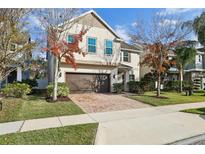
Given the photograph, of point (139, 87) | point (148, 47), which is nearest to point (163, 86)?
point (139, 87)

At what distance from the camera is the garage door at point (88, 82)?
1945 cm

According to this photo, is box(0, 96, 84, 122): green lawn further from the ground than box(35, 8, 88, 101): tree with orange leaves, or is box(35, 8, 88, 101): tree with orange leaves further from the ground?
box(35, 8, 88, 101): tree with orange leaves

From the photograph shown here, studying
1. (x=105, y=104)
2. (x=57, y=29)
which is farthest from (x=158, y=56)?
(x=57, y=29)

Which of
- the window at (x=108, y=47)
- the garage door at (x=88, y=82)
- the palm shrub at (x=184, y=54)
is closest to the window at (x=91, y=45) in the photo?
the window at (x=108, y=47)

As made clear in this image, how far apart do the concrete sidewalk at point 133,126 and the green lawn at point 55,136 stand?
1.25ft

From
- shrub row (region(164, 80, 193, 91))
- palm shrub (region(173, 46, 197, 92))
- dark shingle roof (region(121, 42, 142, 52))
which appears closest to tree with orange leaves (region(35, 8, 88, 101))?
dark shingle roof (region(121, 42, 142, 52))

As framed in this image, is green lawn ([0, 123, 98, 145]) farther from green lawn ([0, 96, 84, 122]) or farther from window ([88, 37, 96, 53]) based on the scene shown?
window ([88, 37, 96, 53])

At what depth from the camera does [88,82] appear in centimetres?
2027

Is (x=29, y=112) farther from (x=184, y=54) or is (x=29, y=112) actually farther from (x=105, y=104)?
(x=184, y=54)

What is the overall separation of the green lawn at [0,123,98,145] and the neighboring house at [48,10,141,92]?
11776mm

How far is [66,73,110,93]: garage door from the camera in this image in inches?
766

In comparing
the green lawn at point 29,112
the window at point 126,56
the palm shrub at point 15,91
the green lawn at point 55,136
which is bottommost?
the green lawn at point 55,136

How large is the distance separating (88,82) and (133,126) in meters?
12.7

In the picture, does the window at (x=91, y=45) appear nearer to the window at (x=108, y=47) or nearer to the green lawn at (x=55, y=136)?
the window at (x=108, y=47)
